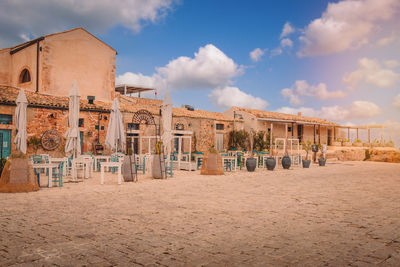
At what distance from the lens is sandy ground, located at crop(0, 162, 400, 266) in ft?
10.6

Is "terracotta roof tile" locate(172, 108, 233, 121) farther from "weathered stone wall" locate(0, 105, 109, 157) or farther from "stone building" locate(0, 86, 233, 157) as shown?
"weathered stone wall" locate(0, 105, 109, 157)

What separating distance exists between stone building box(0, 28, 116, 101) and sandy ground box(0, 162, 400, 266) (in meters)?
12.7

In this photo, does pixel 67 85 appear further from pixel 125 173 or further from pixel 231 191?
pixel 231 191

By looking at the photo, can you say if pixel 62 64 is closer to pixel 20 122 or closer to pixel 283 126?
pixel 20 122

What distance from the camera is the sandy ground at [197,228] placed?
3232mm

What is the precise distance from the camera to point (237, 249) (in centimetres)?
351

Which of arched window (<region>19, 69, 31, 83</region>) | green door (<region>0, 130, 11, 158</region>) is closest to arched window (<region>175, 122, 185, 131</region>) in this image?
arched window (<region>19, 69, 31, 83</region>)

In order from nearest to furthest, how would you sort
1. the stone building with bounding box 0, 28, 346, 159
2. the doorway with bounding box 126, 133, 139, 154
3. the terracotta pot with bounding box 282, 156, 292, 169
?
the stone building with bounding box 0, 28, 346, 159
the terracotta pot with bounding box 282, 156, 292, 169
the doorway with bounding box 126, 133, 139, 154

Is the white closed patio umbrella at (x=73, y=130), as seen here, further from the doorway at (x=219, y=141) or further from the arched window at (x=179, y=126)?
the doorway at (x=219, y=141)

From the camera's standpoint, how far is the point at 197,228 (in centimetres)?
436

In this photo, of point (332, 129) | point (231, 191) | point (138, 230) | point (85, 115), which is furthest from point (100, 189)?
point (332, 129)

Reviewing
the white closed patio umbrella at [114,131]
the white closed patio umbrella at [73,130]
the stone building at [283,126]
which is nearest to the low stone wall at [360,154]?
the stone building at [283,126]

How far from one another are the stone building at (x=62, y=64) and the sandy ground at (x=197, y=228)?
1266cm

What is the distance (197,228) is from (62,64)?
17.1m
